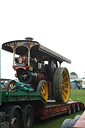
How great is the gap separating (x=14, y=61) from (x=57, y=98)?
3068 millimetres

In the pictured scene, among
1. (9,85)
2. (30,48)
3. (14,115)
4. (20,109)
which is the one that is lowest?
(14,115)

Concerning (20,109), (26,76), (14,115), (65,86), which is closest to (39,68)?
(26,76)

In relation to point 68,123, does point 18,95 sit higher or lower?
higher

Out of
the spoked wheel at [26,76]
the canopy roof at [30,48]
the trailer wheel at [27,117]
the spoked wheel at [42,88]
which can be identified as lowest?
the trailer wheel at [27,117]

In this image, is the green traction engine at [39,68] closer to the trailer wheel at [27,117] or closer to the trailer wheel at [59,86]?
the trailer wheel at [59,86]

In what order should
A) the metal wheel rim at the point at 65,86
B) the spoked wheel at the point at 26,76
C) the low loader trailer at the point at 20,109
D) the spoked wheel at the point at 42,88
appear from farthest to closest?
the metal wheel rim at the point at 65,86
the spoked wheel at the point at 26,76
the spoked wheel at the point at 42,88
the low loader trailer at the point at 20,109

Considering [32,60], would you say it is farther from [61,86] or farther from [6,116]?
[6,116]

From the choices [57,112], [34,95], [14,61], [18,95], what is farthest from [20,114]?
[57,112]

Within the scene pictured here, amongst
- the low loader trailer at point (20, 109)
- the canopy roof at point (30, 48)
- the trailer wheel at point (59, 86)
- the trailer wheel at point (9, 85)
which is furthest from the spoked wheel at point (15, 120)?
the trailer wheel at point (59, 86)

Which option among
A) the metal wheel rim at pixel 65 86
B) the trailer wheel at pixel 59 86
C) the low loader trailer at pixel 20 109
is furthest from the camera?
the metal wheel rim at pixel 65 86

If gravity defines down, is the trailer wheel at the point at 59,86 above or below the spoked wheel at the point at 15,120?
above

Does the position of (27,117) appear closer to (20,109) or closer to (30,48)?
(20,109)

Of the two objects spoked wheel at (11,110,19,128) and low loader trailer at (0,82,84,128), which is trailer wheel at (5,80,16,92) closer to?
low loader trailer at (0,82,84,128)

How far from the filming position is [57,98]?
11.5 meters
